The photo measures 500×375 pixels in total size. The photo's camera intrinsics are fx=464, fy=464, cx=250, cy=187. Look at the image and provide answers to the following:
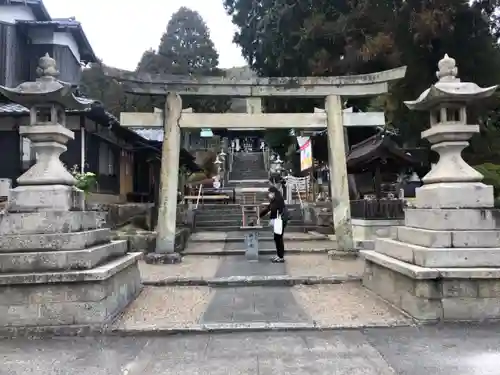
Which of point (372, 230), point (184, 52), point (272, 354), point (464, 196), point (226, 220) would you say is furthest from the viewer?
point (184, 52)

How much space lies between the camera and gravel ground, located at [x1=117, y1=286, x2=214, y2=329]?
5.87m

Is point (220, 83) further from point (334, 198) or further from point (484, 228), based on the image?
point (484, 228)

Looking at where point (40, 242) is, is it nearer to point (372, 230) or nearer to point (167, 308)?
point (167, 308)

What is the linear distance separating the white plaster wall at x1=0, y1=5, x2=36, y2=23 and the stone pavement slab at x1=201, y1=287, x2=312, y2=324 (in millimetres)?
14672

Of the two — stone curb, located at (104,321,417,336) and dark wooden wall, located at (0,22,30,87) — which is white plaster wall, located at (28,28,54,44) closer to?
dark wooden wall, located at (0,22,30,87)

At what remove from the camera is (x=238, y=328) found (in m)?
5.53

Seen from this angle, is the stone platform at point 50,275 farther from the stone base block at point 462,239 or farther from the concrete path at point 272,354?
the stone base block at point 462,239

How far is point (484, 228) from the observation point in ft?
19.6

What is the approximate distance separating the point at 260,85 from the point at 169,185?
3368mm

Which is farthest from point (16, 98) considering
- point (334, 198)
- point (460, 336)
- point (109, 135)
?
point (109, 135)

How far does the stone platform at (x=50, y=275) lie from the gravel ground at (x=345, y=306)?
2786mm

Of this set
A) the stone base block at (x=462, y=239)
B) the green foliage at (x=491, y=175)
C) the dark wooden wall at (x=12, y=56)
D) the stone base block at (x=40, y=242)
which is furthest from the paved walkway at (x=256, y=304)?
the dark wooden wall at (x=12, y=56)

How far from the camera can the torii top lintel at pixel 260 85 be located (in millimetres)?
11344

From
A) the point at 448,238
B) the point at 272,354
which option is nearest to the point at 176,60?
the point at 448,238
